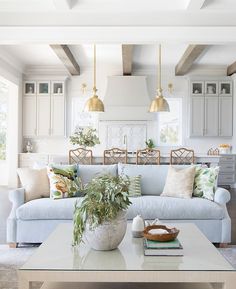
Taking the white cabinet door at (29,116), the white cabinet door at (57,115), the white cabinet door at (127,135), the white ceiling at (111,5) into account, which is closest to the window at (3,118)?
the white cabinet door at (29,116)

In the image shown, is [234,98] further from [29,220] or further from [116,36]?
[29,220]

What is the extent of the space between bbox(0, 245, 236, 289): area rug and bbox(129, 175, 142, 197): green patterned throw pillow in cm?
122

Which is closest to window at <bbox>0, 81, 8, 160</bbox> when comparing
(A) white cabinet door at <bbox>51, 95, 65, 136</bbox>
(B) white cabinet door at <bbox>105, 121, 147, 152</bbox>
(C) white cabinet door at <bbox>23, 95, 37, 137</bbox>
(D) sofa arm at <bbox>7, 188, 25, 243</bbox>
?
(C) white cabinet door at <bbox>23, 95, 37, 137</bbox>

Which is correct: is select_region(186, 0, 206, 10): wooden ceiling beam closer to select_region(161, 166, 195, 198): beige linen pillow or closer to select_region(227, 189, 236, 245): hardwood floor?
select_region(161, 166, 195, 198): beige linen pillow

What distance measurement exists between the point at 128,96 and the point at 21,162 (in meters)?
2.95

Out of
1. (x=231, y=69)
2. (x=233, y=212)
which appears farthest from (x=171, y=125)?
(x=233, y=212)

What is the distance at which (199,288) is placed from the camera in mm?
2471

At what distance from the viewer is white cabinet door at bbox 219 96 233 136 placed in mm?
9328

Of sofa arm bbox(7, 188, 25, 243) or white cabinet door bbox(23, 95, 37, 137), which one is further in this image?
white cabinet door bbox(23, 95, 37, 137)

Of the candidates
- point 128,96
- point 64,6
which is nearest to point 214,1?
point 64,6

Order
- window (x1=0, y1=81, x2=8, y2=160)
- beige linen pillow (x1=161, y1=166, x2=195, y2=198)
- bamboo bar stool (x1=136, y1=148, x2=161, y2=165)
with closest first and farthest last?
beige linen pillow (x1=161, y1=166, x2=195, y2=198) → bamboo bar stool (x1=136, y1=148, x2=161, y2=165) → window (x1=0, y1=81, x2=8, y2=160)

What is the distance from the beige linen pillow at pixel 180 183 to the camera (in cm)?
469

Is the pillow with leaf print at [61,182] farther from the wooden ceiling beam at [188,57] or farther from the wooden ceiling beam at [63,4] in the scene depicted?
the wooden ceiling beam at [188,57]

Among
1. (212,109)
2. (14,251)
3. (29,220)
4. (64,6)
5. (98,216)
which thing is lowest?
(14,251)
